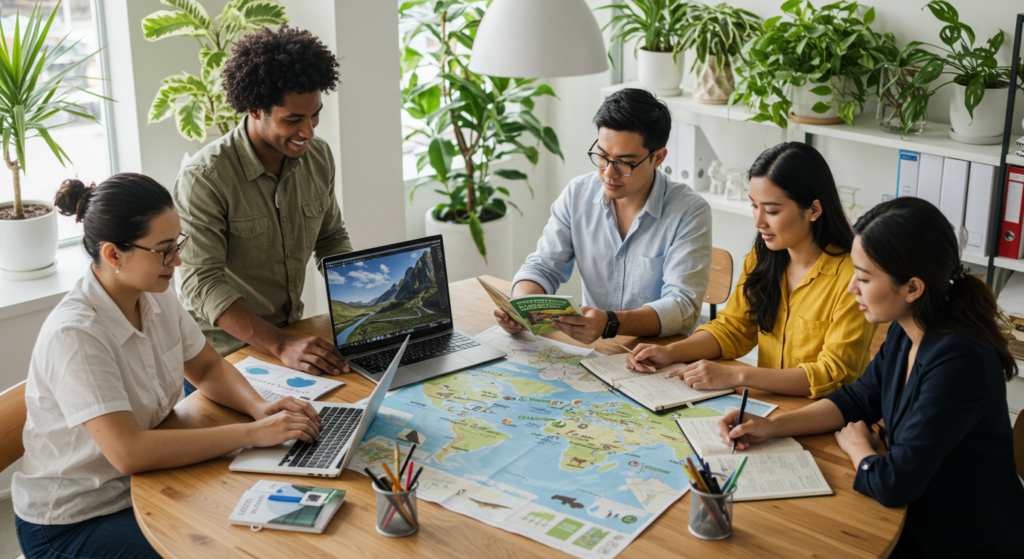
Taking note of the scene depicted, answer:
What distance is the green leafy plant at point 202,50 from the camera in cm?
294

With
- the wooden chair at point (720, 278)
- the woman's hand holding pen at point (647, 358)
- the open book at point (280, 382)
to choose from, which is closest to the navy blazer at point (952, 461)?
the woman's hand holding pen at point (647, 358)

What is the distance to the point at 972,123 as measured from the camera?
2.91 meters

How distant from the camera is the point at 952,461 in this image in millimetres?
1606

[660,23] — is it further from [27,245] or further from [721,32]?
[27,245]

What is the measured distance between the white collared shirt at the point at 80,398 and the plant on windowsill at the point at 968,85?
2.58 m

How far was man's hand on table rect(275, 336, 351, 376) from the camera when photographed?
2.07 metres

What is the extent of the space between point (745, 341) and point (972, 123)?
1407 mm

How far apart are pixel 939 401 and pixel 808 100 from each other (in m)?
1.97

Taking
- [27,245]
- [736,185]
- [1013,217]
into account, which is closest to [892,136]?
[1013,217]

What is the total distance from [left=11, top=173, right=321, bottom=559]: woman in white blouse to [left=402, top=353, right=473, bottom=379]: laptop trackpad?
1.15ft

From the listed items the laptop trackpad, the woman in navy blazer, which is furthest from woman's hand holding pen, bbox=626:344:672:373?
the woman in navy blazer

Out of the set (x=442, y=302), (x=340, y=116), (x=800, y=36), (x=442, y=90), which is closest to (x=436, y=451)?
(x=442, y=302)

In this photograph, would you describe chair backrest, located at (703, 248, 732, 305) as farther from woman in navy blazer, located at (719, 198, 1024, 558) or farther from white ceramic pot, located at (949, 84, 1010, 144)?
woman in navy blazer, located at (719, 198, 1024, 558)

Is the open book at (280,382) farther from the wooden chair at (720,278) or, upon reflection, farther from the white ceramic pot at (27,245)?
the wooden chair at (720,278)
